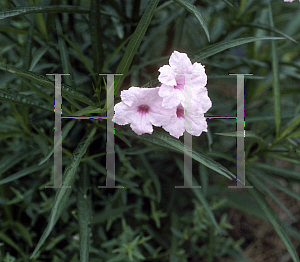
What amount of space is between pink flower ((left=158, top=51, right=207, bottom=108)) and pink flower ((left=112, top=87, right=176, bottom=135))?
27 millimetres

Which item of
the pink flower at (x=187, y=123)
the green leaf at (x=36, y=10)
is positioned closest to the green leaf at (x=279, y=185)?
the pink flower at (x=187, y=123)

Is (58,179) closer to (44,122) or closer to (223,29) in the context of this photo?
(44,122)

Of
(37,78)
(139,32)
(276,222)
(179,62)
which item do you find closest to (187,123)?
(179,62)

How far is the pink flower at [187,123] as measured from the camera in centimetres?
56

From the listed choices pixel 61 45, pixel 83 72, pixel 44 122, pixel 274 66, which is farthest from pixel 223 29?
pixel 44 122

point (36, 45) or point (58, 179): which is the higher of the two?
point (36, 45)

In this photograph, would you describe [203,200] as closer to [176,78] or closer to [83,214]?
[83,214]

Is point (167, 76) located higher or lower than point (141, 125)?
higher

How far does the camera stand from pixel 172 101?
1.73ft

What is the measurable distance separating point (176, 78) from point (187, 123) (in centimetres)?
11

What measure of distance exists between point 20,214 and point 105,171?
1.57 feet

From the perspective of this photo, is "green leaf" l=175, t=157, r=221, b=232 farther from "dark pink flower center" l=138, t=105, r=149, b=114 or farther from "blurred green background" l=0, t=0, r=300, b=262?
"dark pink flower center" l=138, t=105, r=149, b=114

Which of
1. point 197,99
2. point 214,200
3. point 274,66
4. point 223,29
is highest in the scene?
point 223,29

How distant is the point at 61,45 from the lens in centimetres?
78
